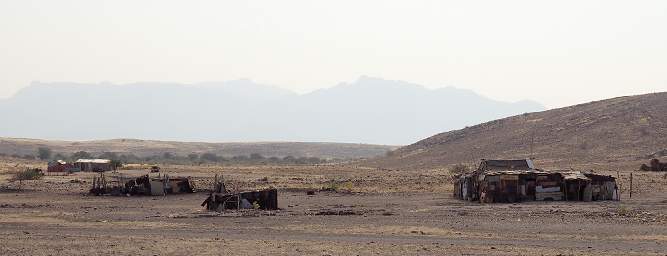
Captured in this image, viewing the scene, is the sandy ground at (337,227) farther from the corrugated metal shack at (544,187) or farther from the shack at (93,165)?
the shack at (93,165)

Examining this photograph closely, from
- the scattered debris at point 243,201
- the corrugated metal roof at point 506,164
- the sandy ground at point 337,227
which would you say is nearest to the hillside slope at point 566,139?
the corrugated metal roof at point 506,164

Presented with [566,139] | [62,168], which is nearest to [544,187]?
[62,168]

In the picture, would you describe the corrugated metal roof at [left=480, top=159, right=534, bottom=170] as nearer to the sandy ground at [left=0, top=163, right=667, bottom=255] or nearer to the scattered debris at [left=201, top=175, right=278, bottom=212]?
the sandy ground at [left=0, top=163, right=667, bottom=255]

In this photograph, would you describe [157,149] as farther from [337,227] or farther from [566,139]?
[337,227]

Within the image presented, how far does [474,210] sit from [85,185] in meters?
31.0

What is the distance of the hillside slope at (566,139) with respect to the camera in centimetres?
9200

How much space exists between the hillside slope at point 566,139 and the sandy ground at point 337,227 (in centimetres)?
4793

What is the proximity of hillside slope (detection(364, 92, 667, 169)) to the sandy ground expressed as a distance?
4793 cm

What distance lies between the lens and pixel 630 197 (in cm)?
4225

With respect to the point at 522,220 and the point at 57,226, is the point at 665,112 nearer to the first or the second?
the point at 522,220

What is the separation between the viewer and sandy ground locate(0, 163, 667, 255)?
21.9 metres

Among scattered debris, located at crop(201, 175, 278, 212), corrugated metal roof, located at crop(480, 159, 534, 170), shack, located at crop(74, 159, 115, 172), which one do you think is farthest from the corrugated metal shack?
shack, located at crop(74, 159, 115, 172)

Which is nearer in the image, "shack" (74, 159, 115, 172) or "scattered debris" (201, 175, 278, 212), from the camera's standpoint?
"scattered debris" (201, 175, 278, 212)

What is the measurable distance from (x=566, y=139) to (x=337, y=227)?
256ft
